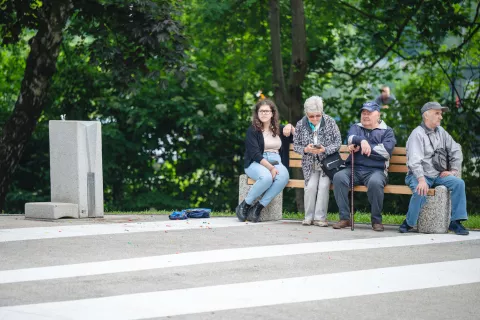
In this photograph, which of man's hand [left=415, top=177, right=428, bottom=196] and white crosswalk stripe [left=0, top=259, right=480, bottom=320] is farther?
man's hand [left=415, top=177, right=428, bottom=196]

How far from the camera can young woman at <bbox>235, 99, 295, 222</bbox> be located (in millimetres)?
11711

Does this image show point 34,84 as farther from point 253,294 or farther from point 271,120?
point 253,294

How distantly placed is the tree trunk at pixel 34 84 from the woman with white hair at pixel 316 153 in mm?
5942

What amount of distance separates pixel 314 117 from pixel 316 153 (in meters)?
0.50

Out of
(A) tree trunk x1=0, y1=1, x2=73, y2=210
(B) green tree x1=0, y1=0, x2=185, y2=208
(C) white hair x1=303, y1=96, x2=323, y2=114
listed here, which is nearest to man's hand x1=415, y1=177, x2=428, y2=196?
(C) white hair x1=303, y1=96, x2=323, y2=114

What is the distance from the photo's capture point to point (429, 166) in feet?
35.4

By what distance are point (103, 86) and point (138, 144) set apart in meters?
1.33

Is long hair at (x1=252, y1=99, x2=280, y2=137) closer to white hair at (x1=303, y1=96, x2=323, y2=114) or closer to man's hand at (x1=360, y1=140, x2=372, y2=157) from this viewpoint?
white hair at (x1=303, y1=96, x2=323, y2=114)

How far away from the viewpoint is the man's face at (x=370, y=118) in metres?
11.2

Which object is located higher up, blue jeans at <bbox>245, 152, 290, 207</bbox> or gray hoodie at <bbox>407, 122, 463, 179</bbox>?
gray hoodie at <bbox>407, 122, 463, 179</bbox>

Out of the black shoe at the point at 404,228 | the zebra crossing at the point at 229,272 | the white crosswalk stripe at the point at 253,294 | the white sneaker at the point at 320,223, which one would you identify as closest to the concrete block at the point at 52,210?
the zebra crossing at the point at 229,272

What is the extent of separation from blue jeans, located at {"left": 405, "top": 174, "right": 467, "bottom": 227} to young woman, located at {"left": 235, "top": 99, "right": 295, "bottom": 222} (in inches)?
70.2

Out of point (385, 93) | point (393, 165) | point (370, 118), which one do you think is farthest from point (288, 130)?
point (385, 93)

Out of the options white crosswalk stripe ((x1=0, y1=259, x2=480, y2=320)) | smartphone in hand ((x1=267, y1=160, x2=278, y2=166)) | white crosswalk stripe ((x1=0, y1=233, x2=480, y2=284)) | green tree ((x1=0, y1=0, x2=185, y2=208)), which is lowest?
white crosswalk stripe ((x1=0, y1=259, x2=480, y2=320))
